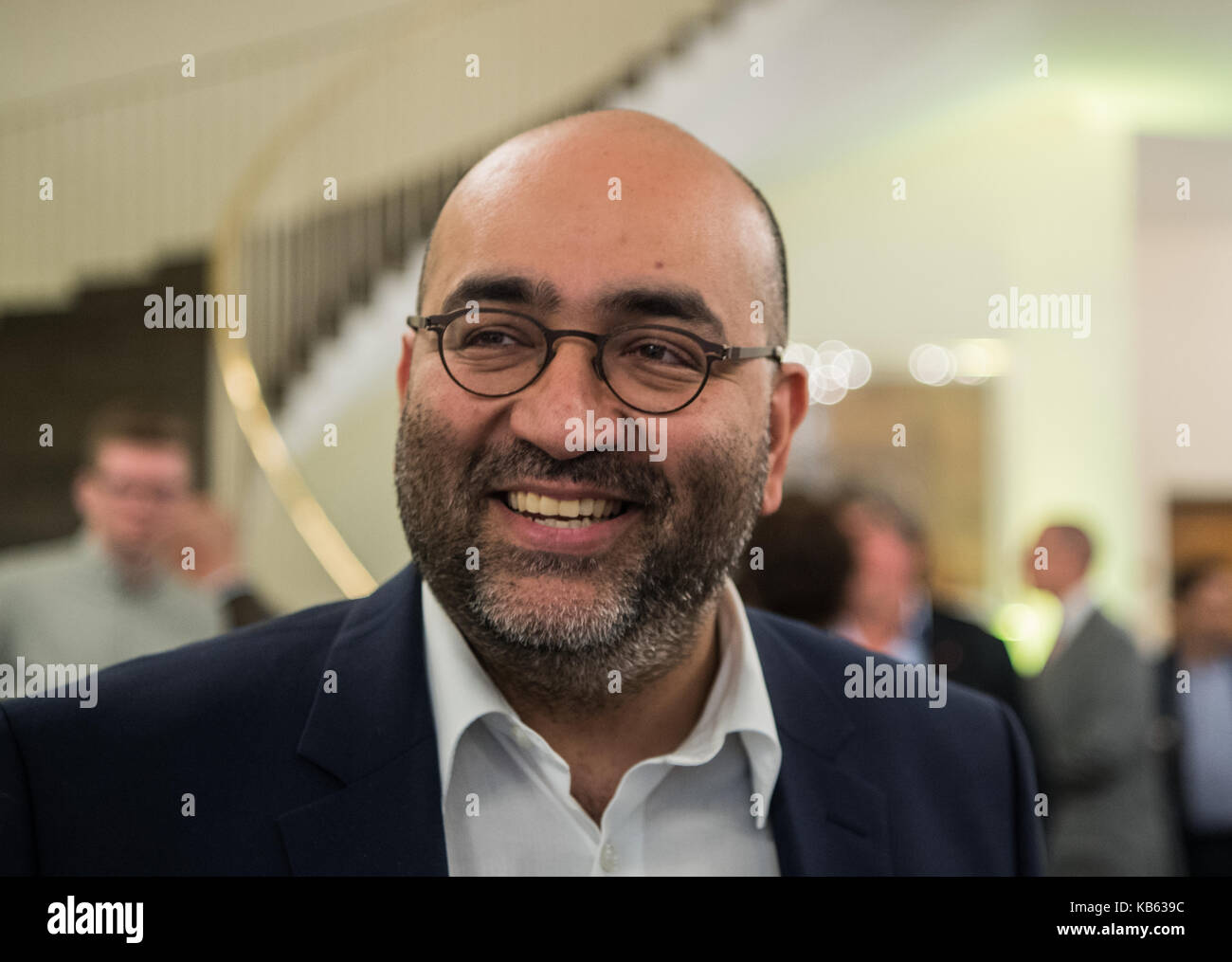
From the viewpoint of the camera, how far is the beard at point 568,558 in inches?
43.6

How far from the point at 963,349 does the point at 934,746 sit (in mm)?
3764

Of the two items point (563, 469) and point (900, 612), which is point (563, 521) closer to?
point (563, 469)

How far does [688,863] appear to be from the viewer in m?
1.21

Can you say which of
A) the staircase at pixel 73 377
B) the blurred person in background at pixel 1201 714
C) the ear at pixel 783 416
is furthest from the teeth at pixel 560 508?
the staircase at pixel 73 377

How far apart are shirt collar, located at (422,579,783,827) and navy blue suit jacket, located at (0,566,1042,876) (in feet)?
0.05

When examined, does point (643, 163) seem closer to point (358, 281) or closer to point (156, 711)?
point (156, 711)

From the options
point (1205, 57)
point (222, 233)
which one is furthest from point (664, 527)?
point (222, 233)

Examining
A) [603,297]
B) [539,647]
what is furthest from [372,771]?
[603,297]

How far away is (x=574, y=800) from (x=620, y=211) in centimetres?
62

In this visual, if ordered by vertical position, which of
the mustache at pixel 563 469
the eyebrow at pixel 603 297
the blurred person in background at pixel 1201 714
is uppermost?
the eyebrow at pixel 603 297

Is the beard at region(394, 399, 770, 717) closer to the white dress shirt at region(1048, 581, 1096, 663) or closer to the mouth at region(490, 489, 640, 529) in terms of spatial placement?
the mouth at region(490, 489, 640, 529)

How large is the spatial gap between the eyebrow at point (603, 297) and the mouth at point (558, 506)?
0.18 meters

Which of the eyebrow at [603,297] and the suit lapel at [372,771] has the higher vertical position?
the eyebrow at [603,297]

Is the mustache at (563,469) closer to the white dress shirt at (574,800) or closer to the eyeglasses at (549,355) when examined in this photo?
the eyeglasses at (549,355)
